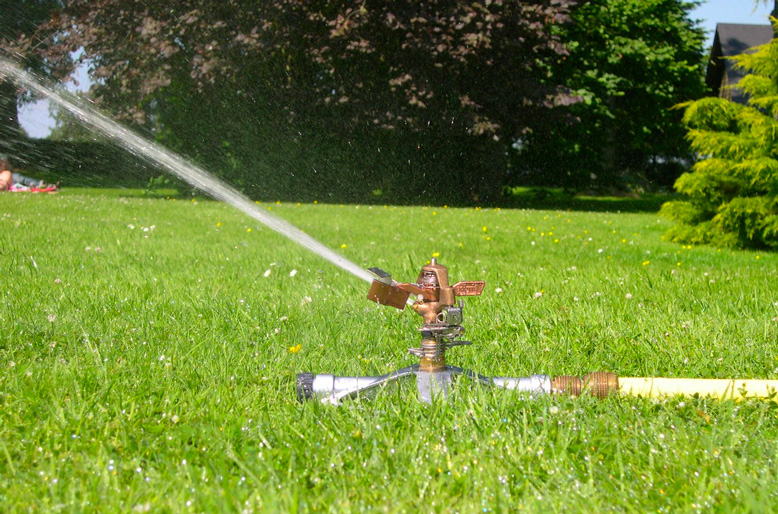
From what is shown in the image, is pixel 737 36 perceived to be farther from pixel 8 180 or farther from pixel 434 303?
pixel 434 303

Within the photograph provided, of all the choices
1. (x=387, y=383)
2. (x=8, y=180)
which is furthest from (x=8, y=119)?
(x=387, y=383)

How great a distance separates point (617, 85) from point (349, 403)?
22738 mm

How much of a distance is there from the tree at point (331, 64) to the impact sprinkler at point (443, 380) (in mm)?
12942

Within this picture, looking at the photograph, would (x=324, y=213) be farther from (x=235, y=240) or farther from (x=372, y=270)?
(x=372, y=270)

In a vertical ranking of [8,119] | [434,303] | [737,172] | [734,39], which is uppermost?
[734,39]

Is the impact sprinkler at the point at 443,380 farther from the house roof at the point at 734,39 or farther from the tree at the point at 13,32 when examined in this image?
the house roof at the point at 734,39

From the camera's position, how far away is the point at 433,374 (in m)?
2.34

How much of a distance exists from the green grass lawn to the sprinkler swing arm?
6 cm

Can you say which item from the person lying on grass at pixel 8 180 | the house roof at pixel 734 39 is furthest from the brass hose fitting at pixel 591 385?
the house roof at pixel 734 39

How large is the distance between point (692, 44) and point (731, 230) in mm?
23490

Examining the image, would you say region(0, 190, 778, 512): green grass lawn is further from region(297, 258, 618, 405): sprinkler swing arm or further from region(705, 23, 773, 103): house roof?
region(705, 23, 773, 103): house roof

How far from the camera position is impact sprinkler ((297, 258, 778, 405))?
2303 mm

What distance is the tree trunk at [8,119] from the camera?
14828 millimetres

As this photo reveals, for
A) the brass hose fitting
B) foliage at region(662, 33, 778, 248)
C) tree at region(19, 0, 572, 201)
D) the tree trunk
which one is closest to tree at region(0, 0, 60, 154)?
the tree trunk
